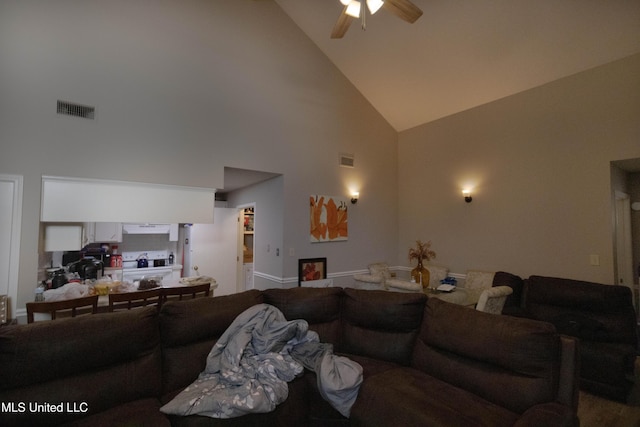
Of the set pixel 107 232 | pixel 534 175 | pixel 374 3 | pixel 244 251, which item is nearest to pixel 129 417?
pixel 374 3

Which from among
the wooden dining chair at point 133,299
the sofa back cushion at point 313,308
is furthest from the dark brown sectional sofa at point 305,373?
the wooden dining chair at point 133,299

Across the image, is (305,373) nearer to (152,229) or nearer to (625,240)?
(152,229)

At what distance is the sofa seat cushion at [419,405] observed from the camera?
1570 mm

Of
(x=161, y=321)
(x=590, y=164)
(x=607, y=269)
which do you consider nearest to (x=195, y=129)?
(x=161, y=321)

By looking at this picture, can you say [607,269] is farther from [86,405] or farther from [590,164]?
[86,405]

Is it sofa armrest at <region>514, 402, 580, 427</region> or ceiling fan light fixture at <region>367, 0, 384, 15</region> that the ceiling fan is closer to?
ceiling fan light fixture at <region>367, 0, 384, 15</region>

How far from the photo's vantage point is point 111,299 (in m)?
2.71

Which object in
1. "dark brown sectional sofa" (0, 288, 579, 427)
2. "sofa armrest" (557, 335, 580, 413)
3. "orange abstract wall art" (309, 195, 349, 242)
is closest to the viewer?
"dark brown sectional sofa" (0, 288, 579, 427)

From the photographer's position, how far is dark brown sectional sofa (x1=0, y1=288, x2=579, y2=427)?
151 cm

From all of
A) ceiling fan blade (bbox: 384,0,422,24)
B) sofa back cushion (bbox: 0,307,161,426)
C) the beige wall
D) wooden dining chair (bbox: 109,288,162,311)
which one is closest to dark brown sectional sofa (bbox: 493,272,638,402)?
the beige wall

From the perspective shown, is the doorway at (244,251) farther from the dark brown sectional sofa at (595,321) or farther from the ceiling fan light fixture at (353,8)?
the dark brown sectional sofa at (595,321)

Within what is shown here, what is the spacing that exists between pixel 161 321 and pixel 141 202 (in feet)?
6.15

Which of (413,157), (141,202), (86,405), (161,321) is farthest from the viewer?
(413,157)

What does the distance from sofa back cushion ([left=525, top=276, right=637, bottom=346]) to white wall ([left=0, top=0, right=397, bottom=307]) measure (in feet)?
8.45
